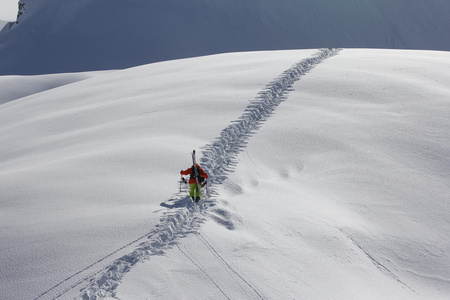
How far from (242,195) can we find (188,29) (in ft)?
139

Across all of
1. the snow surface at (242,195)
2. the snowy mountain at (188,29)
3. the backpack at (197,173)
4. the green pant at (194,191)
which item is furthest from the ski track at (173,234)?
the snowy mountain at (188,29)

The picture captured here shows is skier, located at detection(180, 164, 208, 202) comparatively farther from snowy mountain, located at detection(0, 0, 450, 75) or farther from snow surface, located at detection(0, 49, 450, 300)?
snowy mountain, located at detection(0, 0, 450, 75)

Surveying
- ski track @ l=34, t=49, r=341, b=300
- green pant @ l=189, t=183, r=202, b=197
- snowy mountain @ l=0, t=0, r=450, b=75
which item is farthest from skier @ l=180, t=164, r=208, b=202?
snowy mountain @ l=0, t=0, r=450, b=75

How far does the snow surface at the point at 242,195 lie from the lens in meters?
5.80

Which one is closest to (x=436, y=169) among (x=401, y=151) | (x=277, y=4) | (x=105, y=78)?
(x=401, y=151)

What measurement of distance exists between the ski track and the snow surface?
0.07ft

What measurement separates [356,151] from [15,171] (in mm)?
6126

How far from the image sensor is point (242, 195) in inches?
303

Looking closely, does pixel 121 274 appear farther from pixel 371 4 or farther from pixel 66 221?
pixel 371 4

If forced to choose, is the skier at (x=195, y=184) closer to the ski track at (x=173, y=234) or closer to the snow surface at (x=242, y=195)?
the ski track at (x=173, y=234)

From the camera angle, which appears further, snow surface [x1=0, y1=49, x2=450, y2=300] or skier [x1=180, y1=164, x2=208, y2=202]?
skier [x1=180, y1=164, x2=208, y2=202]

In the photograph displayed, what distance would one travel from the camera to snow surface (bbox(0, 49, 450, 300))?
19.0 ft

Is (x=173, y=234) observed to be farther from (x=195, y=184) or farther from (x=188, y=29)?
(x=188, y=29)

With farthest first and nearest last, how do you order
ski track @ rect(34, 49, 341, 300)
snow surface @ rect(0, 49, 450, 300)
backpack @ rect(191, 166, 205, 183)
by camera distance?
1. backpack @ rect(191, 166, 205, 183)
2. snow surface @ rect(0, 49, 450, 300)
3. ski track @ rect(34, 49, 341, 300)
